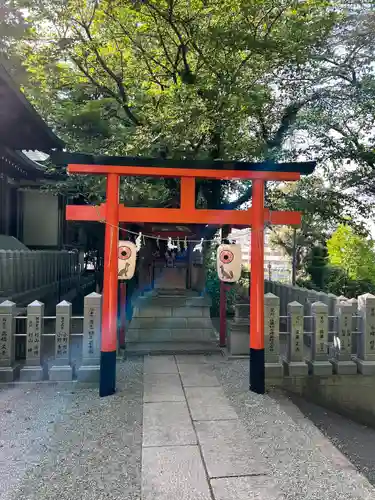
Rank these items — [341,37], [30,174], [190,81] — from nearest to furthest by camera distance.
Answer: [190,81], [341,37], [30,174]

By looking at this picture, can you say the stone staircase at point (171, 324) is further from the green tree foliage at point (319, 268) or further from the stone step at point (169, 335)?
the green tree foliage at point (319, 268)

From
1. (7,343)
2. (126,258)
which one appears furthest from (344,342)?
(7,343)

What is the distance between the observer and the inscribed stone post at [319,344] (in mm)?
7477

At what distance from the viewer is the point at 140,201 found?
443 inches

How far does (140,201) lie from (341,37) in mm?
8657

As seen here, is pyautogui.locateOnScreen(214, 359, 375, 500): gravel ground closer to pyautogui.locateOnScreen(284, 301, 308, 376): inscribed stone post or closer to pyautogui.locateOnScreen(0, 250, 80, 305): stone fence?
pyautogui.locateOnScreen(284, 301, 308, 376): inscribed stone post

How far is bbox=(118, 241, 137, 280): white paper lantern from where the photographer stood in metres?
7.02

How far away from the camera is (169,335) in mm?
10000

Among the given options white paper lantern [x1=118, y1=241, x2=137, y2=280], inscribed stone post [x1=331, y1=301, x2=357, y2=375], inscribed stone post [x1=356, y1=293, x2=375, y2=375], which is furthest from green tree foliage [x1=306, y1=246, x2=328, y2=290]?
white paper lantern [x1=118, y1=241, x2=137, y2=280]

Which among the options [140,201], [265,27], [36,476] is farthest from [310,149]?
[36,476]

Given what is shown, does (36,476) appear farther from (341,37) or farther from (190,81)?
(341,37)

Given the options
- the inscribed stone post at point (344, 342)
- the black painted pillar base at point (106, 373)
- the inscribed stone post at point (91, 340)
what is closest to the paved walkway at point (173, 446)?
the black painted pillar base at point (106, 373)

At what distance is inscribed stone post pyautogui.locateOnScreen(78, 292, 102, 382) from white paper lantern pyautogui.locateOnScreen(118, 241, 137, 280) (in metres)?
0.69

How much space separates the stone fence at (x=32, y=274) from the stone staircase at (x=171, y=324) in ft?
10.2
